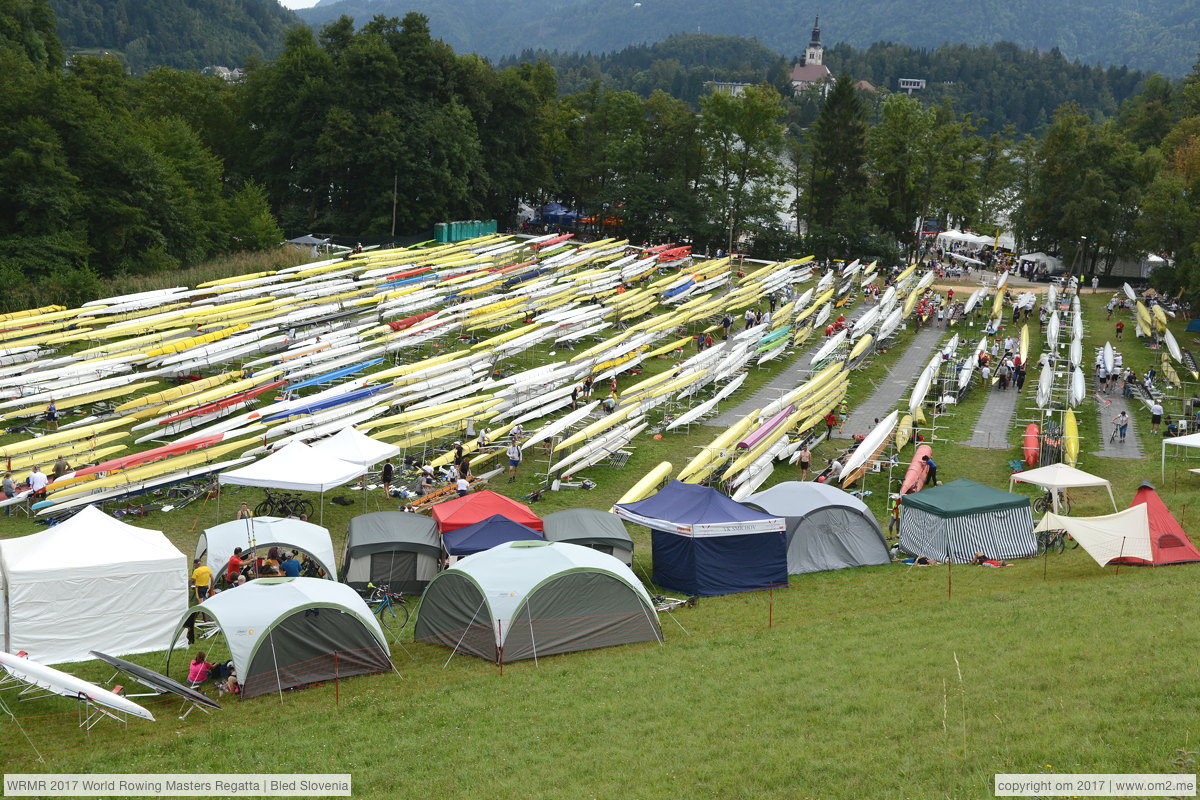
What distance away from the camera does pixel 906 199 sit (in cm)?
7569

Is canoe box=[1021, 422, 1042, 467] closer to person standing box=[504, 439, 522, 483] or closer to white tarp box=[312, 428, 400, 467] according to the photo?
person standing box=[504, 439, 522, 483]

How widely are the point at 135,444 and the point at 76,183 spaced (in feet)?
87.7

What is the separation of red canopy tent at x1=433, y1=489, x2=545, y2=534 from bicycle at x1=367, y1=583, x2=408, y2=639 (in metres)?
1.91

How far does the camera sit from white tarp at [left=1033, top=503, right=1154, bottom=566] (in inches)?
805

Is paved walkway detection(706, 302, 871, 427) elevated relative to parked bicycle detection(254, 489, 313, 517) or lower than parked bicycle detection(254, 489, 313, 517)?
lower

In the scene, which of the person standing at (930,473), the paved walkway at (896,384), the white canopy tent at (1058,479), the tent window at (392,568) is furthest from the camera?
the paved walkway at (896,384)

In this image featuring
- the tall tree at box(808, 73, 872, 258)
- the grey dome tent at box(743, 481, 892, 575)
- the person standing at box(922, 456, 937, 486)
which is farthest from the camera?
the tall tree at box(808, 73, 872, 258)

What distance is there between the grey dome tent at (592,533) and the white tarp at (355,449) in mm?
6129

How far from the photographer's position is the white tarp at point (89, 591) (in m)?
16.3

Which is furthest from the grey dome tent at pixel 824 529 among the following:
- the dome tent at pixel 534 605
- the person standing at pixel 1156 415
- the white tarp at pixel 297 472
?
the person standing at pixel 1156 415

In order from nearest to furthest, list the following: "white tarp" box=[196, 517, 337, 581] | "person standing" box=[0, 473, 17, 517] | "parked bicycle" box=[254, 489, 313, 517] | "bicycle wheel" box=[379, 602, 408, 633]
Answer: "bicycle wheel" box=[379, 602, 408, 633], "white tarp" box=[196, 517, 337, 581], "person standing" box=[0, 473, 17, 517], "parked bicycle" box=[254, 489, 313, 517]

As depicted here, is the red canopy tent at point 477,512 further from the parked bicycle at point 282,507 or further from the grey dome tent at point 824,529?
the grey dome tent at point 824,529

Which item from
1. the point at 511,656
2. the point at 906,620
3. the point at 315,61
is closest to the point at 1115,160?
the point at 315,61

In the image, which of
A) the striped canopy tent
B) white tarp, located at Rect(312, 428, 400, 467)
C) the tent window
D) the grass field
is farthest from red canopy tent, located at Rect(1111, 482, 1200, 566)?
white tarp, located at Rect(312, 428, 400, 467)
